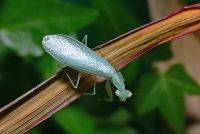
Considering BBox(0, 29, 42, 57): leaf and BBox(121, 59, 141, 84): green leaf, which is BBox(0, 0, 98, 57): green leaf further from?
BBox(121, 59, 141, 84): green leaf

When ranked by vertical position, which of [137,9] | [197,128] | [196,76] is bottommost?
[197,128]

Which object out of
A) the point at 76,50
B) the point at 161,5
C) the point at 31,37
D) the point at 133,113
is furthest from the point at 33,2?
the point at 133,113

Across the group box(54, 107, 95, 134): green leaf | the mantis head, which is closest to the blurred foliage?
box(54, 107, 95, 134): green leaf

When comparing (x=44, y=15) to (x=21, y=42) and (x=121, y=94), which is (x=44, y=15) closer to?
(x=21, y=42)

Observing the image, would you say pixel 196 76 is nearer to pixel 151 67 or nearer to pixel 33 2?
pixel 151 67

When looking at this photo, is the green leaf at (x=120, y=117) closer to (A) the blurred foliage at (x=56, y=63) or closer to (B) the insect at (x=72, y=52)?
(A) the blurred foliage at (x=56, y=63)

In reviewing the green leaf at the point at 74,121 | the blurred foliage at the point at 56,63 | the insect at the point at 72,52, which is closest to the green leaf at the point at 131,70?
the blurred foliage at the point at 56,63

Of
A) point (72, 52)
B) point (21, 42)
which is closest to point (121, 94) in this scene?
point (72, 52)
